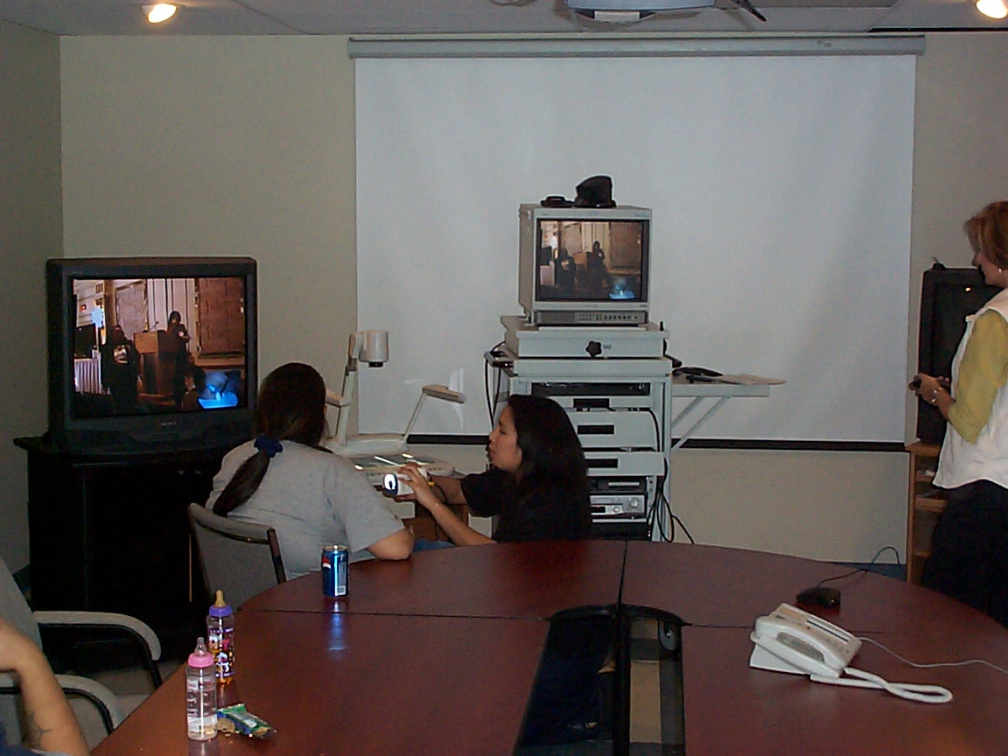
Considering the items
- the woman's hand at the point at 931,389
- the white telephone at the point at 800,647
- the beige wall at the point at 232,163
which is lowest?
the white telephone at the point at 800,647

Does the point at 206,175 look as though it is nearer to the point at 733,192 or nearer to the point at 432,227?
the point at 432,227

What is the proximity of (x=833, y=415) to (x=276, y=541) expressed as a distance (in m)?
2.99

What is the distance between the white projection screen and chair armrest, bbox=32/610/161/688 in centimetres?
260

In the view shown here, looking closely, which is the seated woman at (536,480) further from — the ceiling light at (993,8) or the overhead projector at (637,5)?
the ceiling light at (993,8)

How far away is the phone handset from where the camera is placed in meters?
2.04

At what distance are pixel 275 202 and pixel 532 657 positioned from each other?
3300 mm

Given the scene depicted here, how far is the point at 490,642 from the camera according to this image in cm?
225

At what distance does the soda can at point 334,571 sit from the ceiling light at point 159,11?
2573 millimetres

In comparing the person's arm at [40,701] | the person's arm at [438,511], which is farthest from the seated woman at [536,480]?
the person's arm at [40,701]

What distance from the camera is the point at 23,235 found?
4.79m

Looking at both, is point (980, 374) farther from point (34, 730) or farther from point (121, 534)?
point (121, 534)

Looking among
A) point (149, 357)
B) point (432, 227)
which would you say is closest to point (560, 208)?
point (432, 227)

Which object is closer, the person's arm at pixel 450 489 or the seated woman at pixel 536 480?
the seated woman at pixel 536 480

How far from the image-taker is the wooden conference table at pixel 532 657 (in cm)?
183
